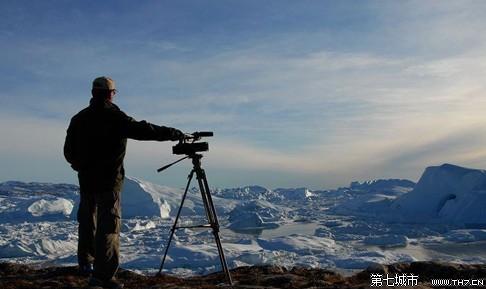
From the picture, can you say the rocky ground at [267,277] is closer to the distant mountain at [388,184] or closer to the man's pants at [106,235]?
the man's pants at [106,235]

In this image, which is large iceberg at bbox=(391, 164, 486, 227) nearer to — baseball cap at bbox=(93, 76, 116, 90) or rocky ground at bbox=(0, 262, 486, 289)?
rocky ground at bbox=(0, 262, 486, 289)

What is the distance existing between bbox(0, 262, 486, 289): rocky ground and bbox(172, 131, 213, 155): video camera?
1.39 metres

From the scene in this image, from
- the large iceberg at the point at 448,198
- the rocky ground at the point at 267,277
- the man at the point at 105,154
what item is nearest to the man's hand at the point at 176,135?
the man at the point at 105,154

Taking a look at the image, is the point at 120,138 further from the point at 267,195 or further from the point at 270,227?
the point at 267,195

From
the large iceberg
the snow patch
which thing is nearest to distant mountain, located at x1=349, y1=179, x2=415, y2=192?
the large iceberg

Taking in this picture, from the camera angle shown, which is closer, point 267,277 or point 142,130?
point 142,130

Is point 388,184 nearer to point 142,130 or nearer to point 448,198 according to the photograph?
point 448,198

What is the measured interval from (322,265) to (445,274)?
591 inches

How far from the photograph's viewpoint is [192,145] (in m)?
3.98

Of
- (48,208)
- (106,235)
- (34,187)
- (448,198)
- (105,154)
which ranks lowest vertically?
(48,208)

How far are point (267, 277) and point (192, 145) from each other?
1961mm

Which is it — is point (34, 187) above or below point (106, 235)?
above

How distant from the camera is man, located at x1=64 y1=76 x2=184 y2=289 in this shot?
3.59 m

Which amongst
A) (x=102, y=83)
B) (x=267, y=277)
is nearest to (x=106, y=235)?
(x=102, y=83)
